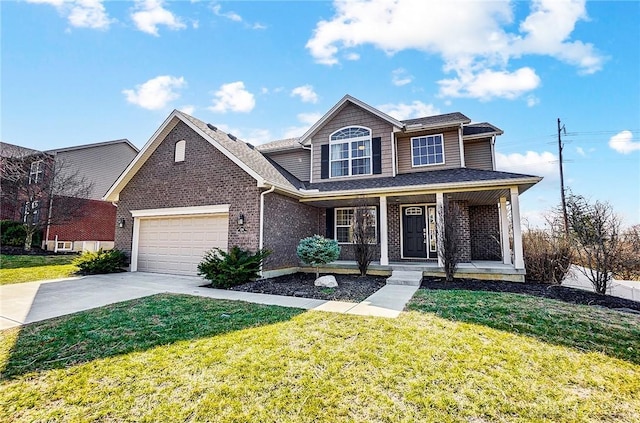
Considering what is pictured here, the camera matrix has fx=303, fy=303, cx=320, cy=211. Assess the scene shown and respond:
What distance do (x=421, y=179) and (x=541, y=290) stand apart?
4998mm

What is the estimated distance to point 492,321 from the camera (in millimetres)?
5129

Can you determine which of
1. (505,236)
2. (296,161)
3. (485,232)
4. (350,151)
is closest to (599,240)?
(505,236)

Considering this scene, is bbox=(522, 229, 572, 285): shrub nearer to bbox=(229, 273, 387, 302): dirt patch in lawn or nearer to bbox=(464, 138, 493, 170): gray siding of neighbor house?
bbox=(464, 138, 493, 170): gray siding of neighbor house

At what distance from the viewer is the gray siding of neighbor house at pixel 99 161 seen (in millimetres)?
19688

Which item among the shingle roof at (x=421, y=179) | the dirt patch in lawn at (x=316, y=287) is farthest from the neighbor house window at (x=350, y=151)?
the dirt patch in lawn at (x=316, y=287)

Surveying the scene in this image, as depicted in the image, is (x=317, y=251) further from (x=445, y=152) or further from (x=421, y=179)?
(x=445, y=152)

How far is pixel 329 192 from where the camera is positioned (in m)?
11.4

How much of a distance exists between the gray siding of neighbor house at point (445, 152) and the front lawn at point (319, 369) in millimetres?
7765

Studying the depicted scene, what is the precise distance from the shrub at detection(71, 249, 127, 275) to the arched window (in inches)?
175

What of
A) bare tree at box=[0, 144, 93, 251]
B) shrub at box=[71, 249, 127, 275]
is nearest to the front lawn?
shrub at box=[71, 249, 127, 275]

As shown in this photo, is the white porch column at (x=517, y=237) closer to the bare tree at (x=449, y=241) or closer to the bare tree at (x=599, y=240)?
the bare tree at (x=599, y=240)

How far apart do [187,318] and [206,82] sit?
8.85 metres

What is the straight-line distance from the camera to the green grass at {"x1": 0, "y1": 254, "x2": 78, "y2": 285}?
9.79m

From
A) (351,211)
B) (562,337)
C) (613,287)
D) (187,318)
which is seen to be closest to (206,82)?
(351,211)
